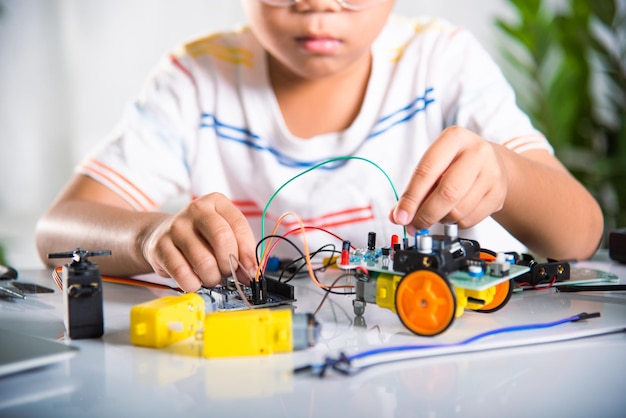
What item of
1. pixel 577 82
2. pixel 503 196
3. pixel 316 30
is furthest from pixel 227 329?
pixel 577 82

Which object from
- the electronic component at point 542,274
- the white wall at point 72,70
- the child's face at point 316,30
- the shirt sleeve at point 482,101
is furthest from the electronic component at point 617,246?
the white wall at point 72,70

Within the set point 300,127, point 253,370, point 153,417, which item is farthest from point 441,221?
point 300,127

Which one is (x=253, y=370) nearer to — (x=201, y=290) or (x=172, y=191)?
(x=201, y=290)

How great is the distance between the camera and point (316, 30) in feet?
3.25

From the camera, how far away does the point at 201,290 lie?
2.41 ft

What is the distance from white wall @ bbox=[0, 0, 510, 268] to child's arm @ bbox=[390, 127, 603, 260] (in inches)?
60.3

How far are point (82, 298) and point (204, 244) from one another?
16cm

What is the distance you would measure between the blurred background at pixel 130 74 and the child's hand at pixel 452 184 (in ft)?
5.12

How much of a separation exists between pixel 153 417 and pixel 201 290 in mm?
272

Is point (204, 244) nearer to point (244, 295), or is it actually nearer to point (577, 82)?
point (244, 295)

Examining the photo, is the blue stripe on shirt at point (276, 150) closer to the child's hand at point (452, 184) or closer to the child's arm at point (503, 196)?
the child's arm at point (503, 196)

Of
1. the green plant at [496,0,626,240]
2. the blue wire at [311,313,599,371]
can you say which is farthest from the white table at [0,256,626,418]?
the green plant at [496,0,626,240]

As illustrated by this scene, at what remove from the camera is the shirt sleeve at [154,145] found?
1.16 meters

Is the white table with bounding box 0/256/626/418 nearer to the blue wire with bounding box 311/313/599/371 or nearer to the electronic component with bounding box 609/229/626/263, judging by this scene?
the blue wire with bounding box 311/313/599/371
